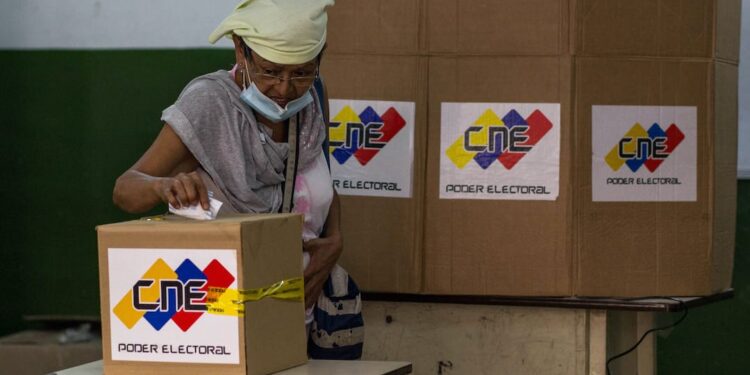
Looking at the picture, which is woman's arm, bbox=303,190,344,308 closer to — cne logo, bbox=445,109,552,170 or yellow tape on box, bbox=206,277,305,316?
yellow tape on box, bbox=206,277,305,316

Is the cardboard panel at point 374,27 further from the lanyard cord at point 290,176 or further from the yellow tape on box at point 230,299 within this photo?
the yellow tape on box at point 230,299

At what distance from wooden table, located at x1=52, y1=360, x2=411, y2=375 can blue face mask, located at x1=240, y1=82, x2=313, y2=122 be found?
561 mm

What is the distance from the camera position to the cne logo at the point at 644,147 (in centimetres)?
348

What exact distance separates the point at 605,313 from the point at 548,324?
0.56 ft

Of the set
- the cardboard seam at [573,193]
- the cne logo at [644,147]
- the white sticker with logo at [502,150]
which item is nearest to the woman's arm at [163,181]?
the white sticker with logo at [502,150]

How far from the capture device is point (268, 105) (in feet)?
8.50

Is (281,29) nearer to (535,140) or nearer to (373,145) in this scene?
(373,145)

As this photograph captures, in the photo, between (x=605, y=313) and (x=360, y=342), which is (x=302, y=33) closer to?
(x=360, y=342)

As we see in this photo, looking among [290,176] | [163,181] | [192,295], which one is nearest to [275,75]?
[290,176]

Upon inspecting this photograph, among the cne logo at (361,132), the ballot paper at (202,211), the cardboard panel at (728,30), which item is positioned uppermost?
the cardboard panel at (728,30)

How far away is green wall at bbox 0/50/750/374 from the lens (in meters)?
4.85

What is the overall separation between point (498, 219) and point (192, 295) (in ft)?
5.00

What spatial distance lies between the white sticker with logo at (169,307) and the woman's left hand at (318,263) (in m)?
0.53

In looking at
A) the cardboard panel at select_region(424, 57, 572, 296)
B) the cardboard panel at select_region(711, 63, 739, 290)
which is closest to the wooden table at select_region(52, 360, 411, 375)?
the cardboard panel at select_region(424, 57, 572, 296)
